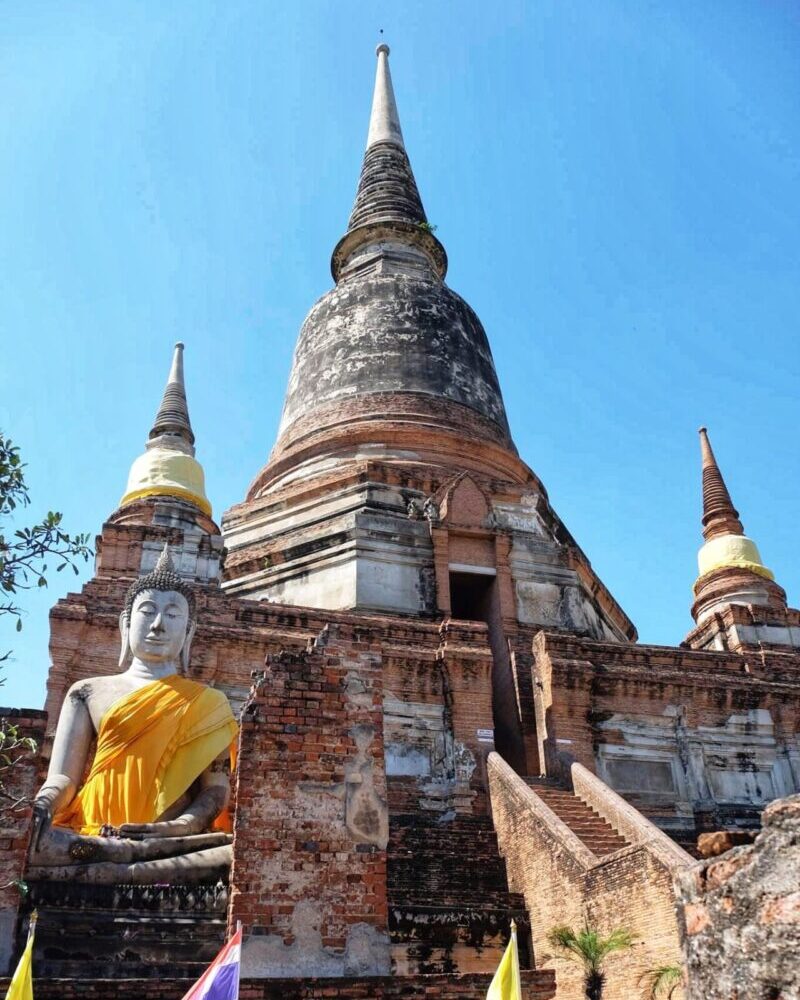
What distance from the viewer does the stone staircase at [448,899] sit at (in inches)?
356

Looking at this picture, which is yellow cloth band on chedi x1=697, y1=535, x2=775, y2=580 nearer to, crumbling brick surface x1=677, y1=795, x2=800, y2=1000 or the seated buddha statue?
the seated buddha statue

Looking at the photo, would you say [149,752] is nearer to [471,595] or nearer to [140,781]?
[140,781]

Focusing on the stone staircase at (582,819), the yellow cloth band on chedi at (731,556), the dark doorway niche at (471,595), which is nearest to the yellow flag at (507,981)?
the stone staircase at (582,819)

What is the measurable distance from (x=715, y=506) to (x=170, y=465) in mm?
12159

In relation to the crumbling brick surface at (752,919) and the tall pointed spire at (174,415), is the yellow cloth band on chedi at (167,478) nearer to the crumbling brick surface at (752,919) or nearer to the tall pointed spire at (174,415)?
Result: the tall pointed spire at (174,415)

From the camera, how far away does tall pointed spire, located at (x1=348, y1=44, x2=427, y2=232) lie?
26703 millimetres

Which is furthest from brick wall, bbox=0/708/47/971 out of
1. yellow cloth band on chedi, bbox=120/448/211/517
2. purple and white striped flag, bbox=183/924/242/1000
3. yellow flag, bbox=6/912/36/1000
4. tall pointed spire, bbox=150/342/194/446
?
tall pointed spire, bbox=150/342/194/446

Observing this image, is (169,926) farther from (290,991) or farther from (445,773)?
(445,773)

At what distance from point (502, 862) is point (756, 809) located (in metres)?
4.92

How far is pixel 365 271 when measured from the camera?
25234mm

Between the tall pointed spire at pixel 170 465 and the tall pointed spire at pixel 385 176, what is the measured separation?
843 centimetres

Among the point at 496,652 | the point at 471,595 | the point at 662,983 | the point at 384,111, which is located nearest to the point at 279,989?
the point at 662,983

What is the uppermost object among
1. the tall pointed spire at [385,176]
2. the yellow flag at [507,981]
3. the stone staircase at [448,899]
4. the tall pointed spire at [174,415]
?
the tall pointed spire at [385,176]

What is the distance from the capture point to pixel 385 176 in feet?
92.7
